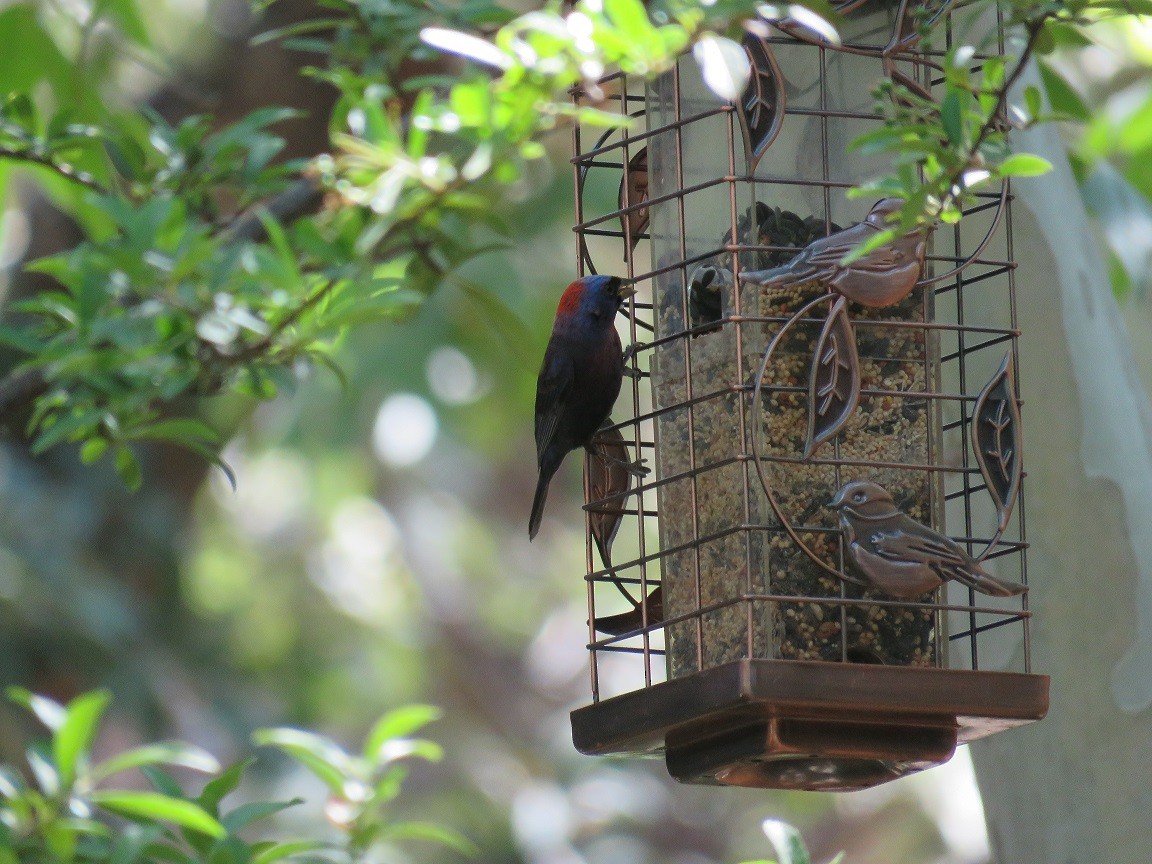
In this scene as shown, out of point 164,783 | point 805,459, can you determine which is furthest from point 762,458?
point 164,783

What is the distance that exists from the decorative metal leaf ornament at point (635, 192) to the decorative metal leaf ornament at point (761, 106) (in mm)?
683

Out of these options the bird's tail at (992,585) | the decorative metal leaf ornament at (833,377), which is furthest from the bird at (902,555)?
the decorative metal leaf ornament at (833,377)

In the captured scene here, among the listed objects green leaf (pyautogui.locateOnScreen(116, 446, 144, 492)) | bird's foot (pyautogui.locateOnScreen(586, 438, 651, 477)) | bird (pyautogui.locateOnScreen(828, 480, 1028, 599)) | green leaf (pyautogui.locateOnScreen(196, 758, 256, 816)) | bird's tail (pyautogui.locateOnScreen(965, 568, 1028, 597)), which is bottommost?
green leaf (pyautogui.locateOnScreen(196, 758, 256, 816))

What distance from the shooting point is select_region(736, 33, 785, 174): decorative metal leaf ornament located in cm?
330

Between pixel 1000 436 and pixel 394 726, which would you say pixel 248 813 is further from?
pixel 1000 436

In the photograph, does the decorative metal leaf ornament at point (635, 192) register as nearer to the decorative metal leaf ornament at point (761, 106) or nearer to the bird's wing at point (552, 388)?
the bird's wing at point (552, 388)

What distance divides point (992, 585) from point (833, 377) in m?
0.49

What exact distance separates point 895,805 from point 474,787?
370 centimetres

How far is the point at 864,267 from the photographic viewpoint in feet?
10.5

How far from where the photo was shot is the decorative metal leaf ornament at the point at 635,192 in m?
4.05

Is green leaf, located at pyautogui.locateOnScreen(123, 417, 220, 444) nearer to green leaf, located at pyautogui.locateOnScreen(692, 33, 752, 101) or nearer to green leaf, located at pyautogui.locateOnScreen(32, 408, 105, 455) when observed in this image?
green leaf, located at pyautogui.locateOnScreen(32, 408, 105, 455)

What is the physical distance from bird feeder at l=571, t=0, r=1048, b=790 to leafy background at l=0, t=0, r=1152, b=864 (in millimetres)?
655

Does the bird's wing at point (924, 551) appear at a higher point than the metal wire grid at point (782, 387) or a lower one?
lower

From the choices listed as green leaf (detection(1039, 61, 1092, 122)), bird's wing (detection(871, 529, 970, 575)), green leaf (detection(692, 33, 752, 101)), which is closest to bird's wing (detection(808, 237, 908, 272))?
bird's wing (detection(871, 529, 970, 575))
